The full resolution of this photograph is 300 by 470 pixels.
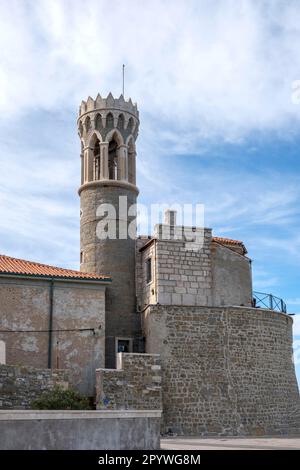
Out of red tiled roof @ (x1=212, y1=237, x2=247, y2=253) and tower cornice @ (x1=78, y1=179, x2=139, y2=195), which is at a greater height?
tower cornice @ (x1=78, y1=179, x2=139, y2=195)

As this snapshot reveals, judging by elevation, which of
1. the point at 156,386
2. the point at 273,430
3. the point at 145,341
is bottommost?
the point at 273,430

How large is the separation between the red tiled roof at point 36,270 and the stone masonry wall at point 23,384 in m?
3.89

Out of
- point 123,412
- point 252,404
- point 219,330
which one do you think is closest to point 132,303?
point 219,330

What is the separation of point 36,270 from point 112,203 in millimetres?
4987

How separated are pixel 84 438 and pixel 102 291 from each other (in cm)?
1259

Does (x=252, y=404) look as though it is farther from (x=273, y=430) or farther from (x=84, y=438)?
(x=84, y=438)

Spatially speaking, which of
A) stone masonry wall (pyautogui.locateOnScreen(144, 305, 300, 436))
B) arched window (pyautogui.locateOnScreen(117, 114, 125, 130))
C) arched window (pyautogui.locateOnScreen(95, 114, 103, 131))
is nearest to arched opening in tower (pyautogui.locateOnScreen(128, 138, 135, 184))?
arched window (pyautogui.locateOnScreen(117, 114, 125, 130))

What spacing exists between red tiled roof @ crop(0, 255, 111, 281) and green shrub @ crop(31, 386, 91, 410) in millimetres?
4624

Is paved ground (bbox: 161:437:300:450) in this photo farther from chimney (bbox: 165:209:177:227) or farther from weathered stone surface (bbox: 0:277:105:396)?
chimney (bbox: 165:209:177:227)

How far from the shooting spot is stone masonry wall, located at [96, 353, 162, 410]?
979 inches

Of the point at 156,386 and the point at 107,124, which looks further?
the point at 107,124

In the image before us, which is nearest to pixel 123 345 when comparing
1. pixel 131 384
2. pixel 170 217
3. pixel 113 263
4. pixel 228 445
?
pixel 131 384

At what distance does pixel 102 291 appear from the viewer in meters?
27.6

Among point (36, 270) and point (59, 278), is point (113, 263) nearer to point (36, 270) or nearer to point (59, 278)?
point (59, 278)
